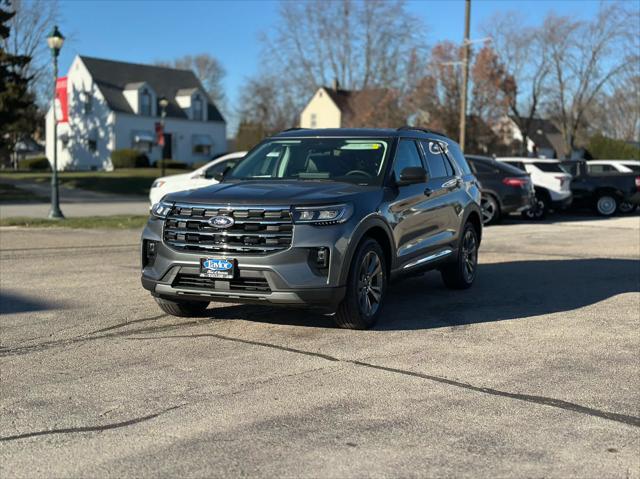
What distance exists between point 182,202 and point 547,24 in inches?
1909

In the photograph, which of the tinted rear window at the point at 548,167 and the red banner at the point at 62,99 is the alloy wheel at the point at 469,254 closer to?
the tinted rear window at the point at 548,167

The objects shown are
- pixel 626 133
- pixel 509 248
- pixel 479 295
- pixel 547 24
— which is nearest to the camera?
pixel 479 295

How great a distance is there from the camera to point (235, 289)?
6.25 m

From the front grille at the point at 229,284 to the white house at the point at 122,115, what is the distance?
5053 cm

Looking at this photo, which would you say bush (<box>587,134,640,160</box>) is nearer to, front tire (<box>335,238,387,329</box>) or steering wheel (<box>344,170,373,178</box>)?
steering wheel (<box>344,170,373,178</box>)

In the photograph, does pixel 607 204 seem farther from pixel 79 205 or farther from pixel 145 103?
pixel 145 103

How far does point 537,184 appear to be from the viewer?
21453 mm

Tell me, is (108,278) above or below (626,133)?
below

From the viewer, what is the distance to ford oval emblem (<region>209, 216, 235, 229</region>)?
6.20 metres

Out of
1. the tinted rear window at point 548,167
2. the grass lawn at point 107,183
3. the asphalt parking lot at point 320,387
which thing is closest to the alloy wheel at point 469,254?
the asphalt parking lot at point 320,387

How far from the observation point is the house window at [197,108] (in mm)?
60688

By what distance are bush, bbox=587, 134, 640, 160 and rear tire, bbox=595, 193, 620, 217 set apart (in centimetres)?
2997

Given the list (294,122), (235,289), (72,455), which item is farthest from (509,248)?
(294,122)

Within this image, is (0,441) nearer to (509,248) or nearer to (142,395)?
(142,395)
